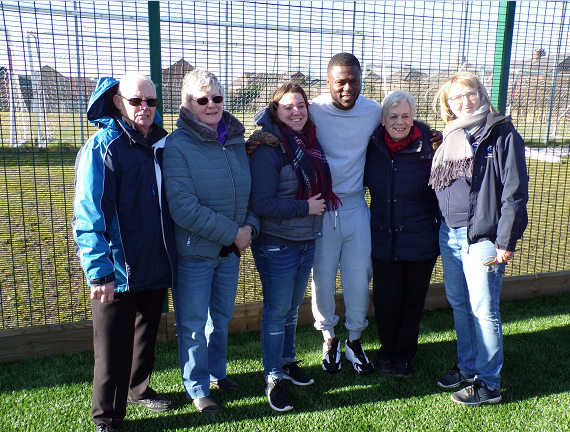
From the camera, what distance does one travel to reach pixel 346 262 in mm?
3334

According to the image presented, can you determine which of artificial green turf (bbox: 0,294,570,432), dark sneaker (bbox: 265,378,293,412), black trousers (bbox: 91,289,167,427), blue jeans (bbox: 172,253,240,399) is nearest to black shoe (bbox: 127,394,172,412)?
artificial green turf (bbox: 0,294,570,432)

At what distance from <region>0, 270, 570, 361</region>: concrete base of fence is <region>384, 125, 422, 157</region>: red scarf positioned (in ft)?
5.54

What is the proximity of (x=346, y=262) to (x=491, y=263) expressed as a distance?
0.97m

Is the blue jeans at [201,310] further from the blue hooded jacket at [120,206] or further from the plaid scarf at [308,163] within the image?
the plaid scarf at [308,163]

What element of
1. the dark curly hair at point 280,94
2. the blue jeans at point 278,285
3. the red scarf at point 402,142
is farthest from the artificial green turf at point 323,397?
the dark curly hair at point 280,94

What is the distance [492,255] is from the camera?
280 cm

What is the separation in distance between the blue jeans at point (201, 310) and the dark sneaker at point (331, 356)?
2.75ft

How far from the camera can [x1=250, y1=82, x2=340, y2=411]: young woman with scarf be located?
2791mm

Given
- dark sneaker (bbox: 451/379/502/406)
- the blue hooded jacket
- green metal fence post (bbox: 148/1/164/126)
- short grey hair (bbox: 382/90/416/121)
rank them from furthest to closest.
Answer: green metal fence post (bbox: 148/1/164/126), short grey hair (bbox: 382/90/416/121), dark sneaker (bbox: 451/379/502/406), the blue hooded jacket

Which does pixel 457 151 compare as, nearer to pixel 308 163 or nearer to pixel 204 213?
pixel 308 163

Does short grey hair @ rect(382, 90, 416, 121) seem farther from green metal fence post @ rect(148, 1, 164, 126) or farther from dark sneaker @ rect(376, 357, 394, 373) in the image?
dark sneaker @ rect(376, 357, 394, 373)

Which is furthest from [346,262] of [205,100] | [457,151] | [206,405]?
[205,100]

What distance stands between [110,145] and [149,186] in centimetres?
29

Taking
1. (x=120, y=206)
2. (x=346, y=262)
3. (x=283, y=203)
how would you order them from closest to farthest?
(x=120, y=206)
(x=283, y=203)
(x=346, y=262)
